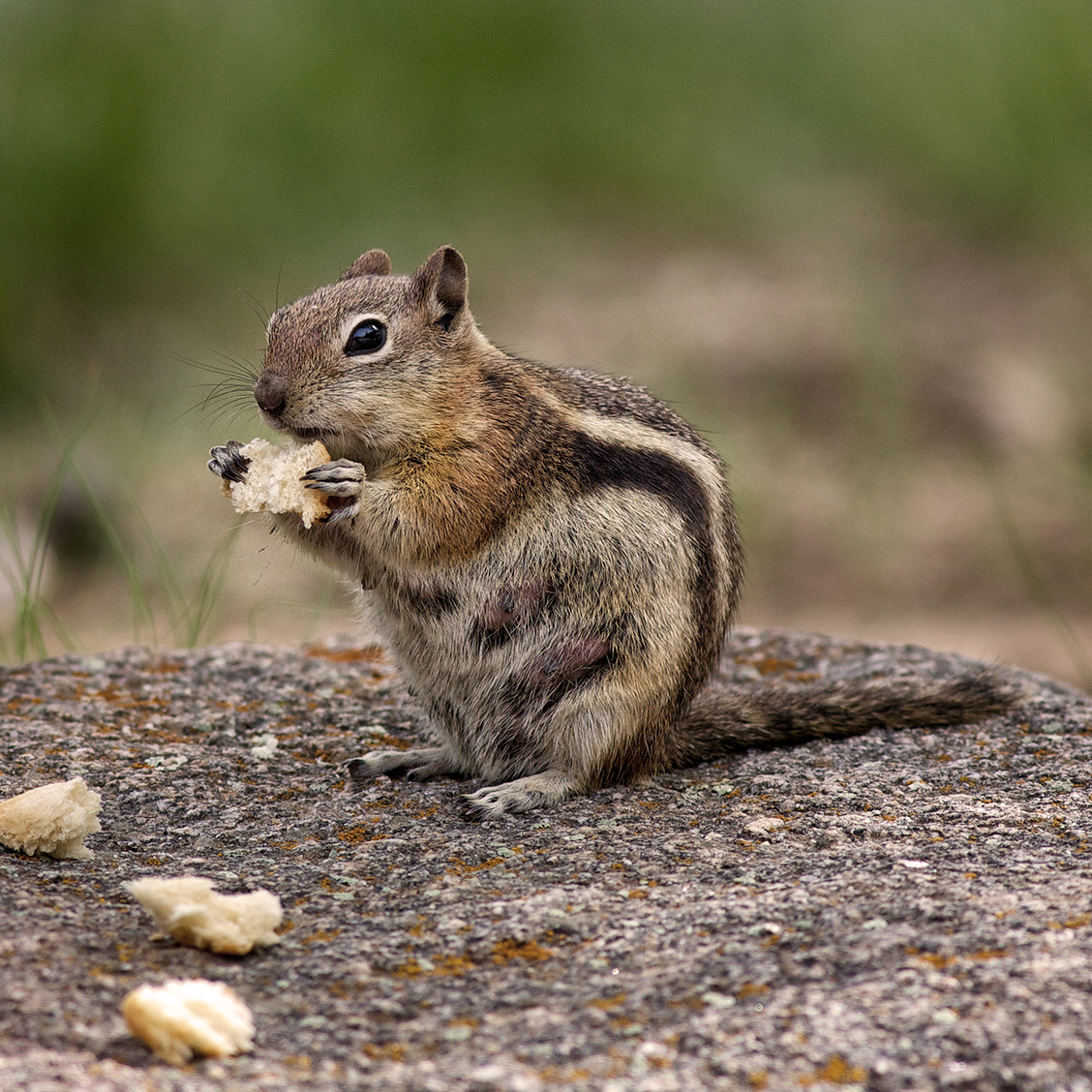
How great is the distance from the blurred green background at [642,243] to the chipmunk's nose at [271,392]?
3.84 metres

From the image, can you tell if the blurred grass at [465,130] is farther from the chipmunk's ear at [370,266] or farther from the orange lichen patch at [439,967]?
the orange lichen patch at [439,967]

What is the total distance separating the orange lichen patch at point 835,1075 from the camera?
2.08 meters

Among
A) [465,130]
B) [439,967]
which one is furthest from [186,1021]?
[465,130]

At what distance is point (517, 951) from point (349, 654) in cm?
280

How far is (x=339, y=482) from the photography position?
11.9ft

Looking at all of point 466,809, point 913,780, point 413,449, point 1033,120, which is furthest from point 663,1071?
Answer: point 1033,120

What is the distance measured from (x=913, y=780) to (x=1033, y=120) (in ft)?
28.6

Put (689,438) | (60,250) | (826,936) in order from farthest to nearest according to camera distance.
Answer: (60,250) → (689,438) → (826,936)

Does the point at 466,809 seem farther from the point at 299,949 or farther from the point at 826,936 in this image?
the point at 826,936

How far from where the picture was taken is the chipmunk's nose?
147 inches

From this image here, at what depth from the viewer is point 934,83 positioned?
1133 centimetres

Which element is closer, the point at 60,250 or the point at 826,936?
the point at 826,936

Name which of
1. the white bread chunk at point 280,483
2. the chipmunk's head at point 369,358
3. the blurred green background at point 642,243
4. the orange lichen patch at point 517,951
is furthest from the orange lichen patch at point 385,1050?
the blurred green background at point 642,243

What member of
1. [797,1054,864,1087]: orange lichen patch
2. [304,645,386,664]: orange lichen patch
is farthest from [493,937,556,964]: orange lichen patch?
[304,645,386,664]: orange lichen patch
